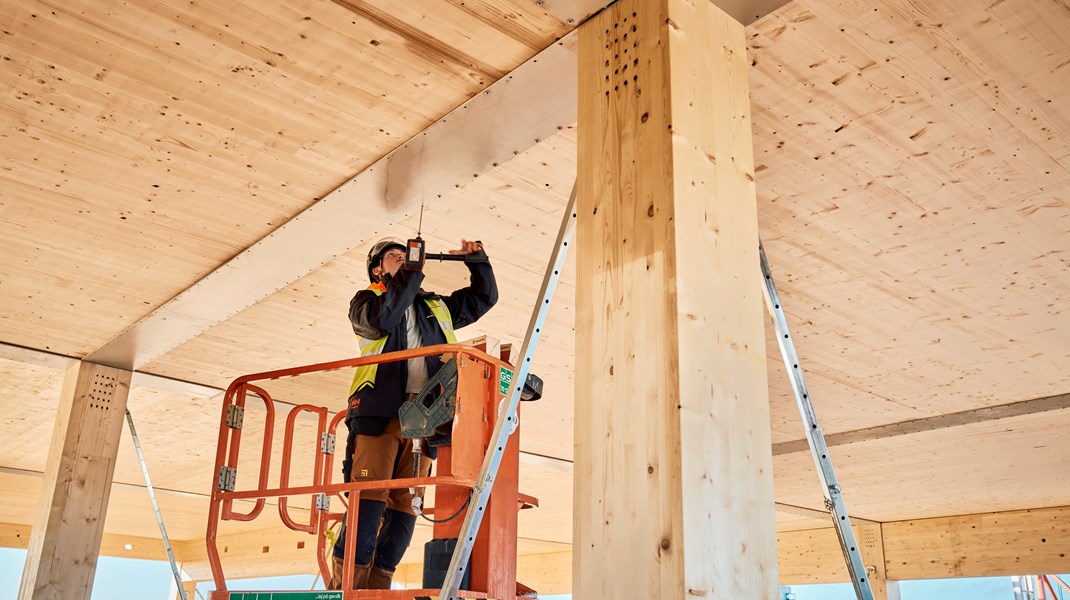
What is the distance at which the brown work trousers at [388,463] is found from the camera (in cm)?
393

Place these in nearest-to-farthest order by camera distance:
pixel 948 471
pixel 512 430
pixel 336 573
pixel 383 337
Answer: pixel 512 430, pixel 336 573, pixel 383 337, pixel 948 471

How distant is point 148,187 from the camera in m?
4.89

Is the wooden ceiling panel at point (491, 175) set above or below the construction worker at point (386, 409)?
above

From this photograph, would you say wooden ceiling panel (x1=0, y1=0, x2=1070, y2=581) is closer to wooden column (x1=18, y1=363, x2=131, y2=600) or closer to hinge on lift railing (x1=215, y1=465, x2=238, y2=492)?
wooden column (x1=18, y1=363, x2=131, y2=600)

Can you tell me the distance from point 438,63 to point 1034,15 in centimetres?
236

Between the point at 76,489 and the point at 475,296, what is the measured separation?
394 cm

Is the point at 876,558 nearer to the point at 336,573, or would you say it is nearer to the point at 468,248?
the point at 468,248

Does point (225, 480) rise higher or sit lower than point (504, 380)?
lower

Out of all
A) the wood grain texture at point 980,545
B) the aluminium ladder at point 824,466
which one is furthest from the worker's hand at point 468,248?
the wood grain texture at point 980,545

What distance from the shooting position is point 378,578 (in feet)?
12.8

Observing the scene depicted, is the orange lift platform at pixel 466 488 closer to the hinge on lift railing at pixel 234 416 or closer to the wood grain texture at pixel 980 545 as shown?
the hinge on lift railing at pixel 234 416

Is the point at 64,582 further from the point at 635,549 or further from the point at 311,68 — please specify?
the point at 635,549

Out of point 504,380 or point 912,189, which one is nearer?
point 504,380

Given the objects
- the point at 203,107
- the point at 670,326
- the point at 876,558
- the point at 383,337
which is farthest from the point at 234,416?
the point at 876,558
